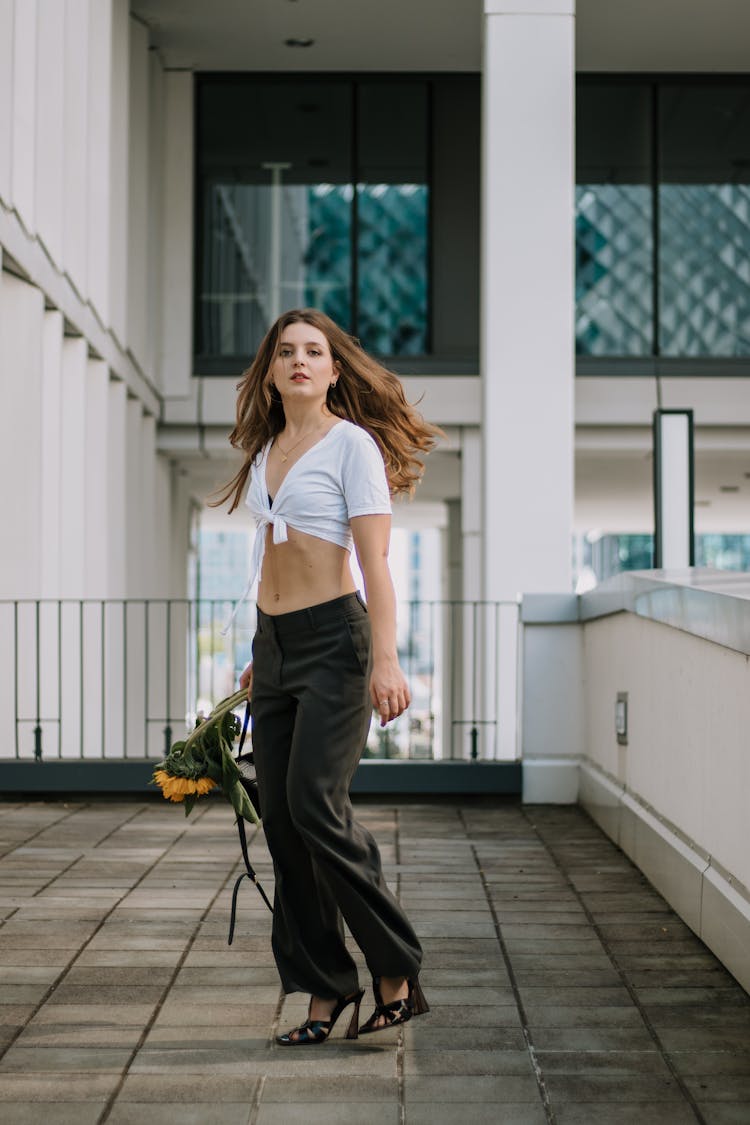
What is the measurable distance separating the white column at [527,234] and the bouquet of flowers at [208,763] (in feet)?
24.9

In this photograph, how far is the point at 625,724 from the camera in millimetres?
6316

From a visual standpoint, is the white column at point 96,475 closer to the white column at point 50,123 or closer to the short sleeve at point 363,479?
the white column at point 50,123

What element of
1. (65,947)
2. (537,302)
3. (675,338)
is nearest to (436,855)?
(65,947)

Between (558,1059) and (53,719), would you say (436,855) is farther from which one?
(53,719)

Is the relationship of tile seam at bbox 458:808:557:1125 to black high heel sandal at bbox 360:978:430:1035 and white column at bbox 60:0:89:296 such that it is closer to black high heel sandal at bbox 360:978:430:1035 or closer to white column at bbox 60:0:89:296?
black high heel sandal at bbox 360:978:430:1035

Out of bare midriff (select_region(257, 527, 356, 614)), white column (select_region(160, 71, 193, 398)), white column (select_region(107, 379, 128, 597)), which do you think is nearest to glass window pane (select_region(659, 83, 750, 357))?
white column (select_region(160, 71, 193, 398))

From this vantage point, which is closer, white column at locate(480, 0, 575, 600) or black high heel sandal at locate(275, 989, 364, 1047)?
black high heel sandal at locate(275, 989, 364, 1047)

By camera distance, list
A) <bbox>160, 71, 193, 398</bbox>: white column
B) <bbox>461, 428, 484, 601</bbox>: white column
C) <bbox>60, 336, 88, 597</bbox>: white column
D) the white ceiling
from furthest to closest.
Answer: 1. <bbox>160, 71, 193, 398</bbox>: white column
2. <bbox>461, 428, 484, 601</bbox>: white column
3. the white ceiling
4. <bbox>60, 336, 88, 597</bbox>: white column

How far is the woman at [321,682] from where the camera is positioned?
3215 mm

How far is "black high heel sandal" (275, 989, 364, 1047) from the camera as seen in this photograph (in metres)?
3.31

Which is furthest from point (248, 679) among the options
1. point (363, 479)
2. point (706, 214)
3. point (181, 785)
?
point (706, 214)

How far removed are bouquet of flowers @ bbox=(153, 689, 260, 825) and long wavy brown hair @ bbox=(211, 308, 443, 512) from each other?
507 millimetres

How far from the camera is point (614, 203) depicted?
15852mm

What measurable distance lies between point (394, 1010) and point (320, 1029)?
0.18 metres
